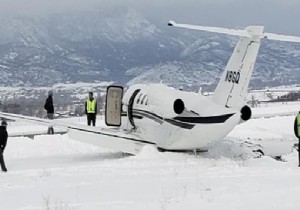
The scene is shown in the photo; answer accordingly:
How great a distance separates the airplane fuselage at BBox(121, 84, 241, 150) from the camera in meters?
17.5

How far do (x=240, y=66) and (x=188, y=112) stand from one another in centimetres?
218

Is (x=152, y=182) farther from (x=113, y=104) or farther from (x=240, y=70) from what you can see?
(x=113, y=104)

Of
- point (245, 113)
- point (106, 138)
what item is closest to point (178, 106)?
point (245, 113)

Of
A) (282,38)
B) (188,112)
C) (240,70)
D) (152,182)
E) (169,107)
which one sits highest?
(282,38)

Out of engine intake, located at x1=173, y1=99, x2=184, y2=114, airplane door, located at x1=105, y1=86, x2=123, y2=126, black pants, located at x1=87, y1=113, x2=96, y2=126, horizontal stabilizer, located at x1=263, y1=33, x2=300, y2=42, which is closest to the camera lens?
horizontal stabilizer, located at x1=263, y1=33, x2=300, y2=42

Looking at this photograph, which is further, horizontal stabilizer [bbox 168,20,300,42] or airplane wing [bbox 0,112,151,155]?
airplane wing [bbox 0,112,151,155]

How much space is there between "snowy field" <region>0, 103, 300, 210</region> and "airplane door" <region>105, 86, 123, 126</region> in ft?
5.70

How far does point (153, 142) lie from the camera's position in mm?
20734

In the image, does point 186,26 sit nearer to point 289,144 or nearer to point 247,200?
point 247,200

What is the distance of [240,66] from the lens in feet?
58.4

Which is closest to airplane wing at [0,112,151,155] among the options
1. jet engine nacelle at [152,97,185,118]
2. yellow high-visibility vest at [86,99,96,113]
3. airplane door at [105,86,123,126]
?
jet engine nacelle at [152,97,185,118]

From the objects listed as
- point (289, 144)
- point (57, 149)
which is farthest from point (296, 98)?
point (57, 149)

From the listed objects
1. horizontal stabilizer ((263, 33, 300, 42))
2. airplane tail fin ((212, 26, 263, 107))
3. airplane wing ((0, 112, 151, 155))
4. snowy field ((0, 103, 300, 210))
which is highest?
horizontal stabilizer ((263, 33, 300, 42))

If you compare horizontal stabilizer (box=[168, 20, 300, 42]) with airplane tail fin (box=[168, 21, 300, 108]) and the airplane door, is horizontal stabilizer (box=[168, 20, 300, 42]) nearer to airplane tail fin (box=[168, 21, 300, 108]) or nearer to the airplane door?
airplane tail fin (box=[168, 21, 300, 108])
